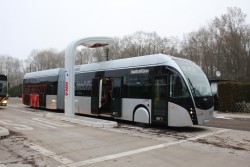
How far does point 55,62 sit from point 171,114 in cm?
8121

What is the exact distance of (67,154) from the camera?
8445 millimetres

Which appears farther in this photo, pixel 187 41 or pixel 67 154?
pixel 187 41

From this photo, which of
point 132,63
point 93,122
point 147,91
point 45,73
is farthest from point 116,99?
point 45,73

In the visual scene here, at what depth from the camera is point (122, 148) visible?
9.38 metres

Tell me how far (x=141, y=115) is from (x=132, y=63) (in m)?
2.78

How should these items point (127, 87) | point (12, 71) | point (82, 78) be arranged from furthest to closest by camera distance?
1. point (12, 71)
2. point (82, 78)
3. point (127, 87)

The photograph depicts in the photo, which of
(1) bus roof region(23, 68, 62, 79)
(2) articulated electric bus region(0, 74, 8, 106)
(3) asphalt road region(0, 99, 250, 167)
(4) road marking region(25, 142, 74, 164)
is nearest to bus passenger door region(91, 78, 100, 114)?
(3) asphalt road region(0, 99, 250, 167)

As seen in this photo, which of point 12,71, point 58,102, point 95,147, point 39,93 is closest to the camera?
point 95,147

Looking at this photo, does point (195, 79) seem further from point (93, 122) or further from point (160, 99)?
point (93, 122)

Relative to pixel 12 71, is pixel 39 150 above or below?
below

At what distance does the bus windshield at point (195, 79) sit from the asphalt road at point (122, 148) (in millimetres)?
1765

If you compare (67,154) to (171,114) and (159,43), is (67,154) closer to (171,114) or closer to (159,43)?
(171,114)

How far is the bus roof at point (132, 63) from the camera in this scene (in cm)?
1398

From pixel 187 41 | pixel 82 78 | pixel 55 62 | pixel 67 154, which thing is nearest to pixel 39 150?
pixel 67 154
